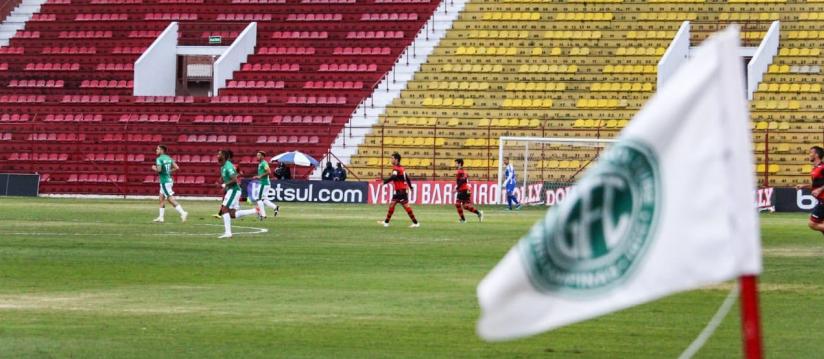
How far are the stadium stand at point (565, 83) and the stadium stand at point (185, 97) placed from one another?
8.39 ft

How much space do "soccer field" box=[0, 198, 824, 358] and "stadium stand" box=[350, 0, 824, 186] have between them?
2521 cm

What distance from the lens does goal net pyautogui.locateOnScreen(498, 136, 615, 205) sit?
59188 millimetres

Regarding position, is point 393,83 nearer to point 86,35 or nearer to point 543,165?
point 543,165

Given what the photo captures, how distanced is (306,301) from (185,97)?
5056 cm

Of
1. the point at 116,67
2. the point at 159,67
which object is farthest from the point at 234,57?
the point at 116,67

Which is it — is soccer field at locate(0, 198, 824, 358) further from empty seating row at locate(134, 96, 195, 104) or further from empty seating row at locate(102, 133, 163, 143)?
empty seating row at locate(134, 96, 195, 104)

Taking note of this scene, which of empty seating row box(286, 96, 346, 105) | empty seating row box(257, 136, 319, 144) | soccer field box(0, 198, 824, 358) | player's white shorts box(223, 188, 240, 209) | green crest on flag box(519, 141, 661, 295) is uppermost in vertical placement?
empty seating row box(286, 96, 346, 105)

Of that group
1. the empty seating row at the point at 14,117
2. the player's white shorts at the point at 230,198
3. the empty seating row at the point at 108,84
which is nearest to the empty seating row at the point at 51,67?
the empty seating row at the point at 108,84

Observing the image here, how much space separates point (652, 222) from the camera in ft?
17.9

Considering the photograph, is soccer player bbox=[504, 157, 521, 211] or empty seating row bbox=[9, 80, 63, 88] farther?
empty seating row bbox=[9, 80, 63, 88]

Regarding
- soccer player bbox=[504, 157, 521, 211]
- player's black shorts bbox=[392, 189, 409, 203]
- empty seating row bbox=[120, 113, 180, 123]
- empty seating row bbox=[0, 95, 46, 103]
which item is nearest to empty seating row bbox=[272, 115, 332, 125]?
empty seating row bbox=[120, 113, 180, 123]

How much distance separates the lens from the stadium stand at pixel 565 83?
5947 centimetres

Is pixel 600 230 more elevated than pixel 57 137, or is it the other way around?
pixel 57 137

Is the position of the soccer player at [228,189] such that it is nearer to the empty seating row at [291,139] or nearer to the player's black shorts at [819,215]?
the player's black shorts at [819,215]
